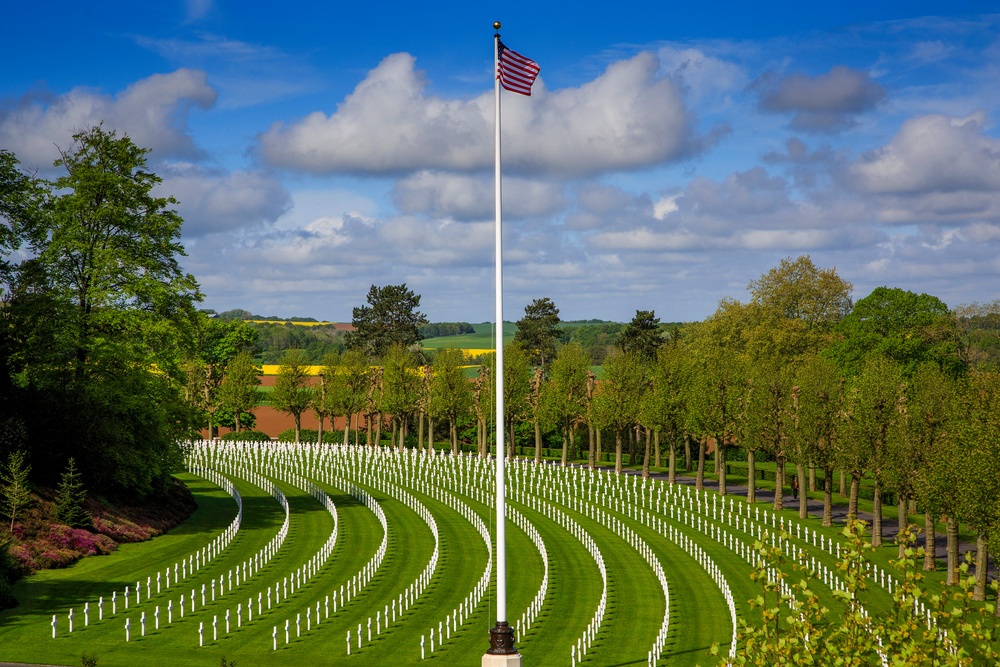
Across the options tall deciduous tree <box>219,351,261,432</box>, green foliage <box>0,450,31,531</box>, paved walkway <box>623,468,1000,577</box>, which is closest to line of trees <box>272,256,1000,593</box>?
paved walkway <box>623,468,1000,577</box>

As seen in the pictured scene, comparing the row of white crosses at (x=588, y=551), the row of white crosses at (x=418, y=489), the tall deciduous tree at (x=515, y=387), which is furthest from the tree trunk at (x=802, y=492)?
the tall deciduous tree at (x=515, y=387)

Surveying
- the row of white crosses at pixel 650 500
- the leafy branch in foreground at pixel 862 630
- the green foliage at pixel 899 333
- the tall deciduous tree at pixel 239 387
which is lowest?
the row of white crosses at pixel 650 500

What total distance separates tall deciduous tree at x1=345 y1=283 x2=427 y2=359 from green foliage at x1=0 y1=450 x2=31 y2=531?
364 feet

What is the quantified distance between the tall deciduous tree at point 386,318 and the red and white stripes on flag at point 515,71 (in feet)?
433

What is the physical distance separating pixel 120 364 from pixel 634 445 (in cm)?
7121

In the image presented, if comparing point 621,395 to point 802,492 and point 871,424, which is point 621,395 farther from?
point 871,424

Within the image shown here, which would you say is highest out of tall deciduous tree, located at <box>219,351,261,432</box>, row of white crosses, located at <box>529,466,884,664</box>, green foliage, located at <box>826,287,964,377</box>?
green foliage, located at <box>826,287,964,377</box>

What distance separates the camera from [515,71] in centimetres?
2795

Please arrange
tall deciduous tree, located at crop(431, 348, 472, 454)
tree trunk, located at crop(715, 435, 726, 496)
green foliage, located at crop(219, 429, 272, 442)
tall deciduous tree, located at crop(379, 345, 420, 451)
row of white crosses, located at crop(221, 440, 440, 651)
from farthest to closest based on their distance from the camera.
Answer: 1. green foliage, located at crop(219, 429, 272, 442)
2. tall deciduous tree, located at crop(379, 345, 420, 451)
3. tall deciduous tree, located at crop(431, 348, 472, 454)
4. tree trunk, located at crop(715, 435, 726, 496)
5. row of white crosses, located at crop(221, 440, 440, 651)

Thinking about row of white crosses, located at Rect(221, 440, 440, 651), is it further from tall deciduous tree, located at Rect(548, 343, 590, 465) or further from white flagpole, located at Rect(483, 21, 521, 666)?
tall deciduous tree, located at Rect(548, 343, 590, 465)

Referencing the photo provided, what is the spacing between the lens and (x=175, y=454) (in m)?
58.4

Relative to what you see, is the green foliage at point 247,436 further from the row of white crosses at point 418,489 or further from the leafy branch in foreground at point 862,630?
the leafy branch in foreground at point 862,630

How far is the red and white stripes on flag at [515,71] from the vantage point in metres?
27.7

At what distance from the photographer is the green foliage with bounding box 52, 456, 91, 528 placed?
49469mm
